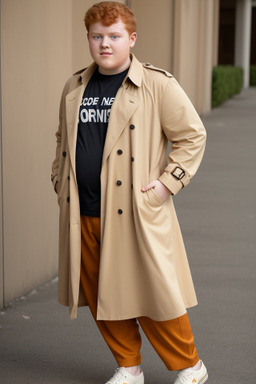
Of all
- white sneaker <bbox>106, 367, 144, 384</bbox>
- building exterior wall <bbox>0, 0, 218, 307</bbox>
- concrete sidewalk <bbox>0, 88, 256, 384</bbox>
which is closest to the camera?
white sneaker <bbox>106, 367, 144, 384</bbox>

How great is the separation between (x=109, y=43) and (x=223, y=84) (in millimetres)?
19536

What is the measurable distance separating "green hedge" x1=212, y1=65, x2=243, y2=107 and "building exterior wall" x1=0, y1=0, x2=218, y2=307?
617 inches

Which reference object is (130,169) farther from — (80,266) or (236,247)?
(236,247)

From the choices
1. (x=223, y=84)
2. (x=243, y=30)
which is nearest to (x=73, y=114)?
(x=223, y=84)

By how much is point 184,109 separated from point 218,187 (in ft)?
19.4

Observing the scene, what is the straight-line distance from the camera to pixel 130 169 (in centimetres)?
318

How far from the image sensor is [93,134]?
323cm

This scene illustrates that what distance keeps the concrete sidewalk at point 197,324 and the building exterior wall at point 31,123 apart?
0.98 feet

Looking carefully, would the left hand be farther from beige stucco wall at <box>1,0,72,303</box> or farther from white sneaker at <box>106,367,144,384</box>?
beige stucco wall at <box>1,0,72,303</box>

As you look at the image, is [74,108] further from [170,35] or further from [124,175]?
[170,35]

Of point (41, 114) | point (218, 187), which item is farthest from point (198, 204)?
point (41, 114)

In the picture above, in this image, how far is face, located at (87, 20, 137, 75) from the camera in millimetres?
3111

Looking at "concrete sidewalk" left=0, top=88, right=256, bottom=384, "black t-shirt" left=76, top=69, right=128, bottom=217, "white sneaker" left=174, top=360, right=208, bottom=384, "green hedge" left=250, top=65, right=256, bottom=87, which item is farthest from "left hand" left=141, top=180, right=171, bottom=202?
"green hedge" left=250, top=65, right=256, bottom=87

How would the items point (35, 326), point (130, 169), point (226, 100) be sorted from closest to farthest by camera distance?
1. point (130, 169)
2. point (35, 326)
3. point (226, 100)
